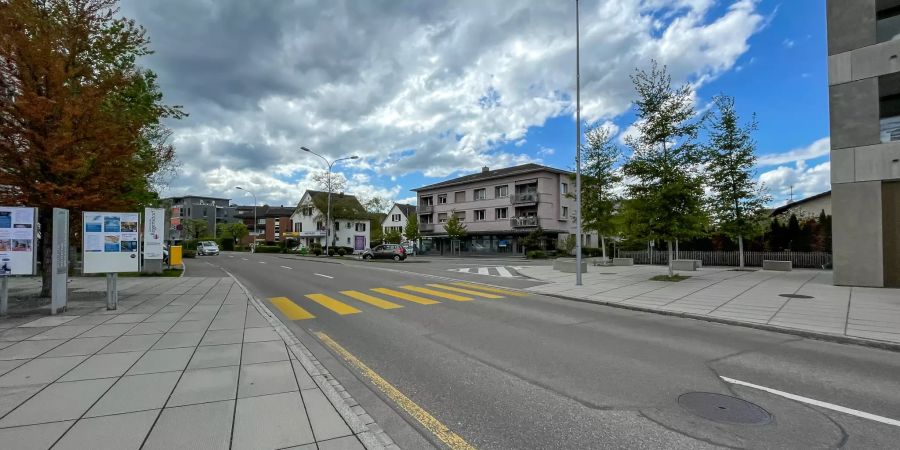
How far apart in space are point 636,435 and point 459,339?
3724 millimetres

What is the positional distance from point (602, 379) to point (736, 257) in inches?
1058

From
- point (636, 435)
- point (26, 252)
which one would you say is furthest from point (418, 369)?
point (26, 252)

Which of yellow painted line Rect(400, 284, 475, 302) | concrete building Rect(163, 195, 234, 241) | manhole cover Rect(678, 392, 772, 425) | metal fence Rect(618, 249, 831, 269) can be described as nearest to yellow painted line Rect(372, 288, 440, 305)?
yellow painted line Rect(400, 284, 475, 302)

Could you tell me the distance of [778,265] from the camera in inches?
842

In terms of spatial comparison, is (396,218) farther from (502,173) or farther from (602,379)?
(602,379)

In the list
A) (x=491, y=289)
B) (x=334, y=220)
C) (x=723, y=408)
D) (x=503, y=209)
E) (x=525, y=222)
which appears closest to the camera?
(x=723, y=408)

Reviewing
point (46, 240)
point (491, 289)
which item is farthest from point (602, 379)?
point (46, 240)

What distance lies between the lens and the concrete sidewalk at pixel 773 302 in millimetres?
7652

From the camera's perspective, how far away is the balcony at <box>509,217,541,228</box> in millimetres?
47000

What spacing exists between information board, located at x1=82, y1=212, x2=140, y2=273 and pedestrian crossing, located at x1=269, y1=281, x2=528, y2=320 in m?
3.58

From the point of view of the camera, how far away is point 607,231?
28297 mm

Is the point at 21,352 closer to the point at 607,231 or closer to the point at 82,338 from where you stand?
the point at 82,338

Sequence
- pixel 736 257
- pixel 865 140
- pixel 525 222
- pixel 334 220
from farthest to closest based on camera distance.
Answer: pixel 334 220
pixel 525 222
pixel 736 257
pixel 865 140

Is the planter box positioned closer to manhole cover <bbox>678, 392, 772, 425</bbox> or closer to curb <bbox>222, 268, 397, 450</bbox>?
manhole cover <bbox>678, 392, 772, 425</bbox>
